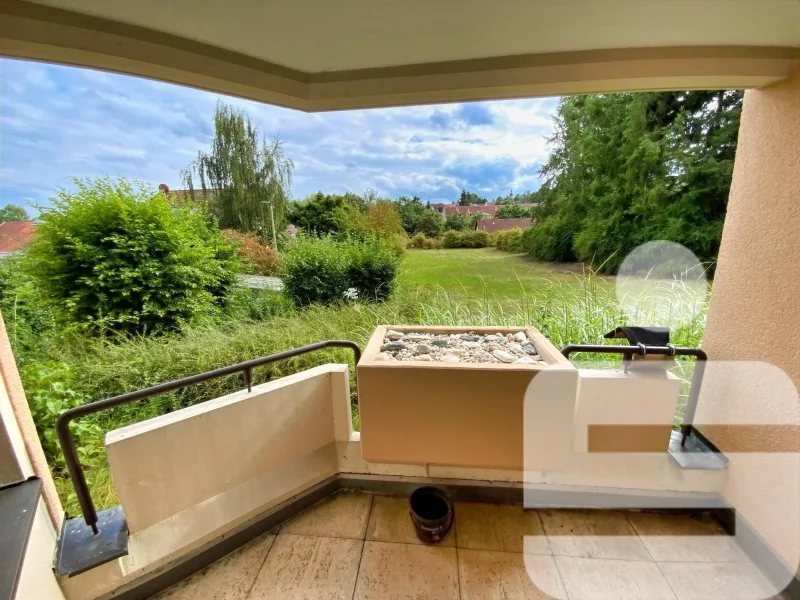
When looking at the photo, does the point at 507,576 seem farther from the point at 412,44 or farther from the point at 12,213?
the point at 12,213

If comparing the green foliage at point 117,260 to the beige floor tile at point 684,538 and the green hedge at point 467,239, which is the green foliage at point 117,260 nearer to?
the green hedge at point 467,239

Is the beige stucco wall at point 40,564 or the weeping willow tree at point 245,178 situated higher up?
the weeping willow tree at point 245,178

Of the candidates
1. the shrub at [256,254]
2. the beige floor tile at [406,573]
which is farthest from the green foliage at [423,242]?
the beige floor tile at [406,573]

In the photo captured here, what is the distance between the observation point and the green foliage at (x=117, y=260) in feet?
9.72

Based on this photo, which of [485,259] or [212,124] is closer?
[485,259]

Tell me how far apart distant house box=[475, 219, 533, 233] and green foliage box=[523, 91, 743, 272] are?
0.11 metres

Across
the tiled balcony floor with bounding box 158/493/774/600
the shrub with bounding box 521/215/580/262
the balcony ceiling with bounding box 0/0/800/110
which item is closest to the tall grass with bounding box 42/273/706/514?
the shrub with bounding box 521/215/580/262

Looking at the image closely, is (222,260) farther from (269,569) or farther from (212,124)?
(269,569)

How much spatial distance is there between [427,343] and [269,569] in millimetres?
1245

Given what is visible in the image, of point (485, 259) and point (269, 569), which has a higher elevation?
point (485, 259)

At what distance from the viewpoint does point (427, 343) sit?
1.71 meters

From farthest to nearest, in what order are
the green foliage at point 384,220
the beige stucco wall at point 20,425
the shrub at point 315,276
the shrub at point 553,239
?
the shrub at point 315,276
the green foliage at point 384,220
the shrub at point 553,239
the beige stucco wall at point 20,425

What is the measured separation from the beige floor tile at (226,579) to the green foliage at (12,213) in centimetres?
359

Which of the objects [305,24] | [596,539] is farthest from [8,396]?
[596,539]
